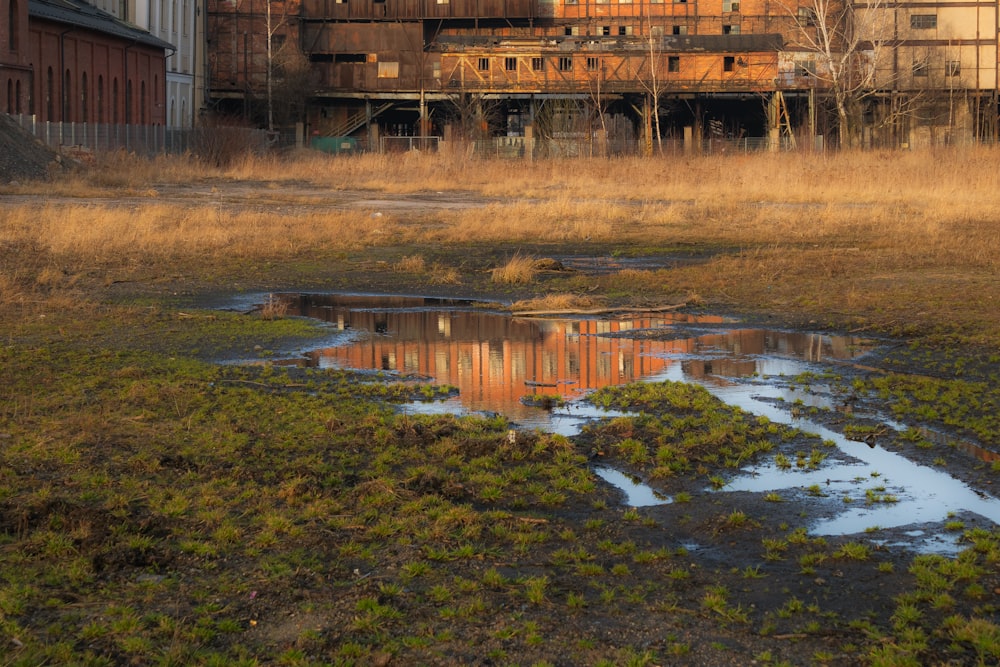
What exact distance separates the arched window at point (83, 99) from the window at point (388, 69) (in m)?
17.5

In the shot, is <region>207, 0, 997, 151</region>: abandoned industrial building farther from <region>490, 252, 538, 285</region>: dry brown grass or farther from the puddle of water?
the puddle of water

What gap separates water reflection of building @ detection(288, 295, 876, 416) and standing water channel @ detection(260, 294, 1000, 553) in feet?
0.04

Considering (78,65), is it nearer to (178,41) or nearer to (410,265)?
(178,41)

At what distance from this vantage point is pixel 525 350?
38.7ft

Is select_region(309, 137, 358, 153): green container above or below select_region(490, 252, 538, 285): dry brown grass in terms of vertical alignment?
above

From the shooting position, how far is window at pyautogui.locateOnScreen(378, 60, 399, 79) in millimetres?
67375

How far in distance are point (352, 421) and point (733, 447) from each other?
2.55m

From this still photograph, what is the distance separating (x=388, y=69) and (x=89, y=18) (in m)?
17.8

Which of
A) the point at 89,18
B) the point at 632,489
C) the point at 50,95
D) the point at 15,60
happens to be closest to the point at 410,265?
the point at 632,489

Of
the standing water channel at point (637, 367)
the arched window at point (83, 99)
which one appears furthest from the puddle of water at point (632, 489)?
the arched window at point (83, 99)

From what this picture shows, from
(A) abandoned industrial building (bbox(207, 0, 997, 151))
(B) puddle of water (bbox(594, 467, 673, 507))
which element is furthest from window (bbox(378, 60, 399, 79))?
(B) puddle of water (bbox(594, 467, 673, 507))

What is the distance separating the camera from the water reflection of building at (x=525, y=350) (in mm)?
10367

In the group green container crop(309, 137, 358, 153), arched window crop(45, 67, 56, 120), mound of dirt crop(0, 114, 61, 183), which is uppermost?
arched window crop(45, 67, 56, 120)

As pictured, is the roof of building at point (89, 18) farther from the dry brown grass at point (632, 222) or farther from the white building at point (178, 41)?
the dry brown grass at point (632, 222)
